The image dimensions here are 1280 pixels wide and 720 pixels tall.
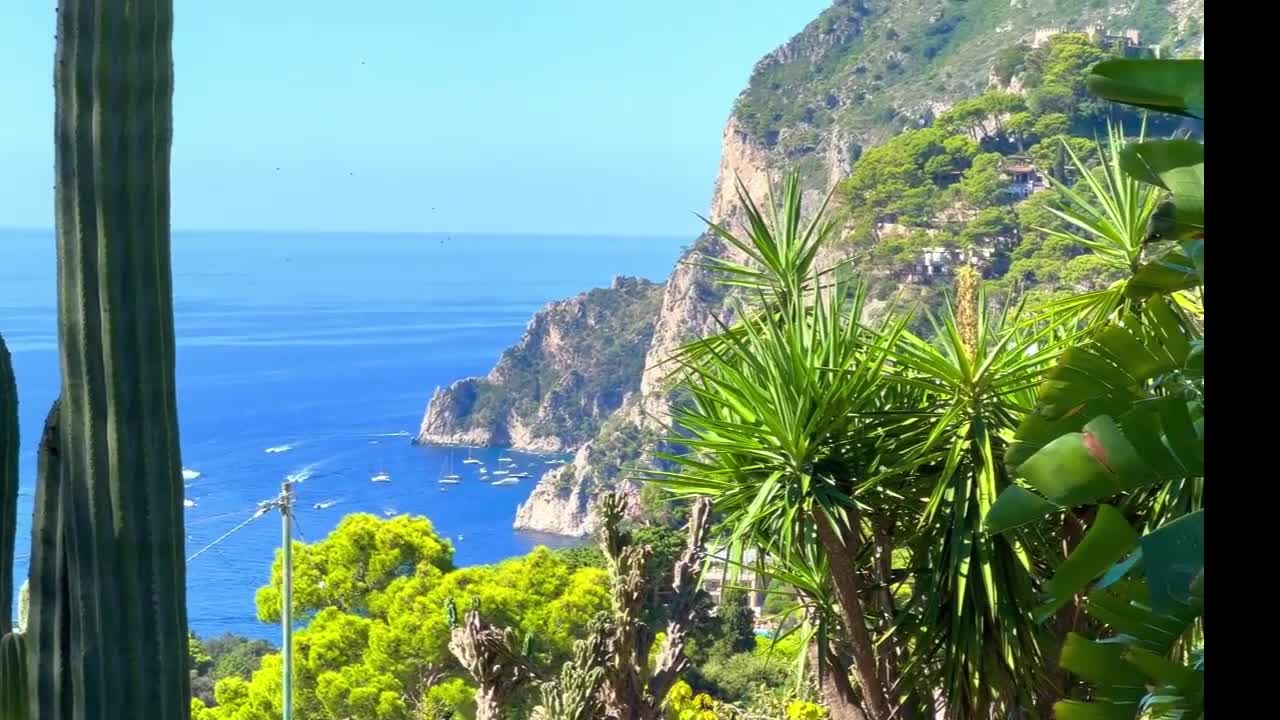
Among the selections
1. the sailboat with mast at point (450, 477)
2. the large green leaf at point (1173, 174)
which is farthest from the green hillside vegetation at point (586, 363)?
the large green leaf at point (1173, 174)

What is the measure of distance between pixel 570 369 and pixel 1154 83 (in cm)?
4049

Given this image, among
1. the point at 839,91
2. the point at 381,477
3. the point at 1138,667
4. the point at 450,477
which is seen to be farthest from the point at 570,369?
the point at 1138,667

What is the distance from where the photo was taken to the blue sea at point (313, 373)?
41.7m

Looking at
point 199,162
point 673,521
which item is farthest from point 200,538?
point 199,162

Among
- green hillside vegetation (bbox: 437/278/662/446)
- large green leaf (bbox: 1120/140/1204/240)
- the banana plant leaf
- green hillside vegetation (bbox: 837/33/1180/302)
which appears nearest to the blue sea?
green hillside vegetation (bbox: 437/278/662/446)

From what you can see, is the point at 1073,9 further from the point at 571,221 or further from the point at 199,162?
the point at 571,221

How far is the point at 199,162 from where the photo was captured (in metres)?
96.4

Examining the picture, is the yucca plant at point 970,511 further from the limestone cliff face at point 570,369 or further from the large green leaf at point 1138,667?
the limestone cliff face at point 570,369

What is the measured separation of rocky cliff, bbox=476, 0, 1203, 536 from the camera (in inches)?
1394

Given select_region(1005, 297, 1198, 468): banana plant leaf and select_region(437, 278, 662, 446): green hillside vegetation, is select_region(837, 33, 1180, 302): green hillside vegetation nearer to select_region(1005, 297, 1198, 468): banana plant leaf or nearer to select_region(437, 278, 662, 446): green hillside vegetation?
select_region(437, 278, 662, 446): green hillside vegetation

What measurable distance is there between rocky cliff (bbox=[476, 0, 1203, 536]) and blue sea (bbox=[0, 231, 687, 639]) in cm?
534

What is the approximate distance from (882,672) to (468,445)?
4653cm

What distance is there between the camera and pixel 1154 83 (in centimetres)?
63

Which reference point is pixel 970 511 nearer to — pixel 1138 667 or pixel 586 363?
pixel 1138 667
